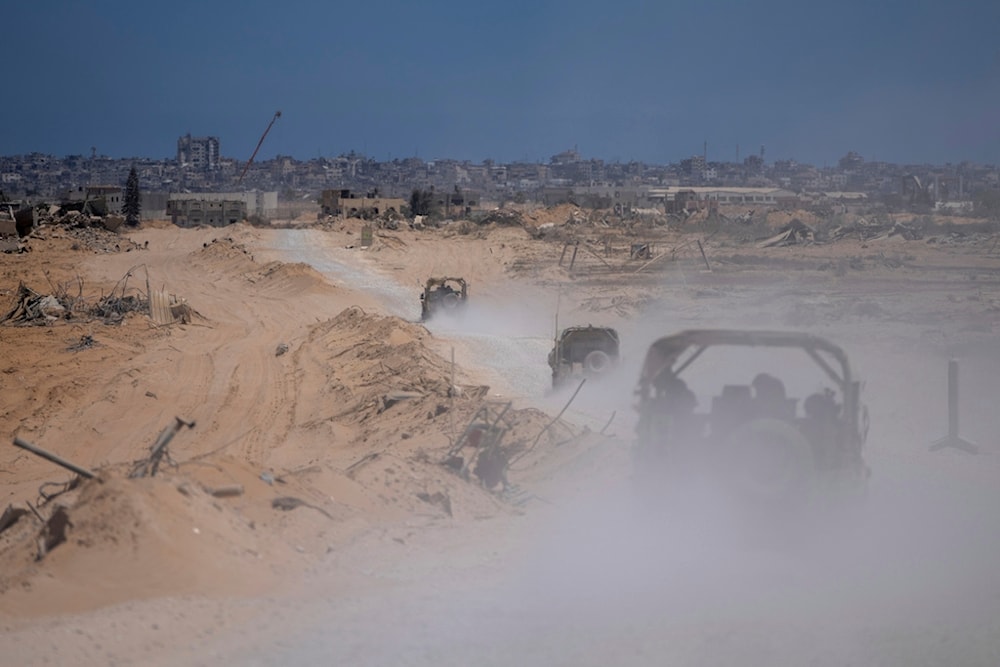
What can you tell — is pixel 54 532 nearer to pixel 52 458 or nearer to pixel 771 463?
pixel 52 458

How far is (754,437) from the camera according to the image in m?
8.68

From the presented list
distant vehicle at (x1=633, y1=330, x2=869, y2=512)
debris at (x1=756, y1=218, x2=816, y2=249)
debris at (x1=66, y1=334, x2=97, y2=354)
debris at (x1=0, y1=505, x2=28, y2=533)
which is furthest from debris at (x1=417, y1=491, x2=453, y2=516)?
debris at (x1=756, y1=218, x2=816, y2=249)

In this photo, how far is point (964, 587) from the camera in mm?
8750

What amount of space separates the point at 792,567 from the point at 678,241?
5217cm

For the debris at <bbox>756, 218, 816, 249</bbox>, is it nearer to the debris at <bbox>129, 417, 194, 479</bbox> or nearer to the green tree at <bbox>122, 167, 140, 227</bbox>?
the green tree at <bbox>122, 167, 140, 227</bbox>

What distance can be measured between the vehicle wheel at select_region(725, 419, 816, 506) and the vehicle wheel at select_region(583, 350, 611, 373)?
1062cm

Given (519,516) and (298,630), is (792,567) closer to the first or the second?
(519,516)

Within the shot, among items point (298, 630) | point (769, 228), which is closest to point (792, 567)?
point (298, 630)

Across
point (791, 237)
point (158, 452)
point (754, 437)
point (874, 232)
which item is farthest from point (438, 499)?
point (874, 232)

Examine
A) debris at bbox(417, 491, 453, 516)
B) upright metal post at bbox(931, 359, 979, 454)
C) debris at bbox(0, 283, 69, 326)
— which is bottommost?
debris at bbox(417, 491, 453, 516)

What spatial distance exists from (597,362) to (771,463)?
10932 millimetres

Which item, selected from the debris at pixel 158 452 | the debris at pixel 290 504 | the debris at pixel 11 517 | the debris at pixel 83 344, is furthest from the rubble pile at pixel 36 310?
the debris at pixel 290 504

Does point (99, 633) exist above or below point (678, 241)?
below

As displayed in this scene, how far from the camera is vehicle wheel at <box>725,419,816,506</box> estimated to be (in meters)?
8.66
